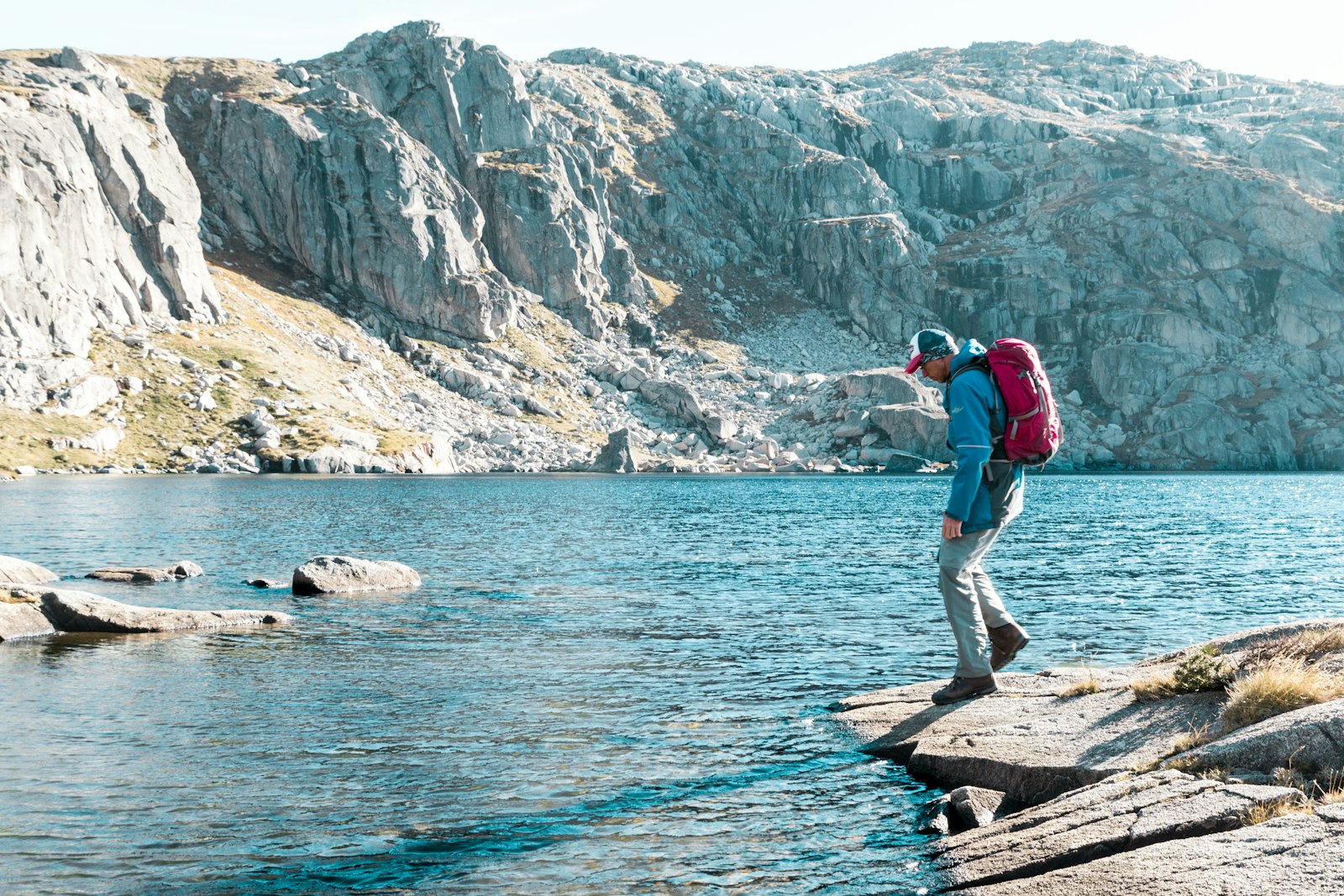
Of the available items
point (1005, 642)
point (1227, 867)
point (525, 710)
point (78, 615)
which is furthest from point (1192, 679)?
point (78, 615)

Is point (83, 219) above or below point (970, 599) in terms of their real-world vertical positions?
above

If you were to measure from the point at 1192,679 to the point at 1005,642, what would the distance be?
269 centimetres

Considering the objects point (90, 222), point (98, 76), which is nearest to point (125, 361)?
point (90, 222)

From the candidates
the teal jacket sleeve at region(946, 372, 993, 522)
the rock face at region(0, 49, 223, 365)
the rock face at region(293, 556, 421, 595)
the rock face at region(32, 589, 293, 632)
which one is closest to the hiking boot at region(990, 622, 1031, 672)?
the teal jacket sleeve at region(946, 372, 993, 522)

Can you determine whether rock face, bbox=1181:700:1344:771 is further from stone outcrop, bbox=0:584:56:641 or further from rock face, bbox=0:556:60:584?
rock face, bbox=0:556:60:584

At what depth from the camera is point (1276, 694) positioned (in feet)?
34.9

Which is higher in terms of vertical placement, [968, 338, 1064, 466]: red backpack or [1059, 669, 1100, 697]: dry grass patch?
[968, 338, 1064, 466]: red backpack

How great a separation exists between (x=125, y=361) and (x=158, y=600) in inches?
4420

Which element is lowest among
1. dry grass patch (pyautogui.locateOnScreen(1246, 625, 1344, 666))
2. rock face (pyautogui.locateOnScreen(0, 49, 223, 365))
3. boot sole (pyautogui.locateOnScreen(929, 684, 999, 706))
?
boot sole (pyautogui.locateOnScreen(929, 684, 999, 706))

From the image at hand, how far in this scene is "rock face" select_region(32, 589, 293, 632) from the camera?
23.0 m

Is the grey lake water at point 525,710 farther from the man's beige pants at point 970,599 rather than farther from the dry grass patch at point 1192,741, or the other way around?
the dry grass patch at point 1192,741

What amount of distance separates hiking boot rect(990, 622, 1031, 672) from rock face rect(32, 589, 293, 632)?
18038 millimetres

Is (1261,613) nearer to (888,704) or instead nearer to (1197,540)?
(888,704)

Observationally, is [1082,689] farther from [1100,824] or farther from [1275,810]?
[1275,810]
